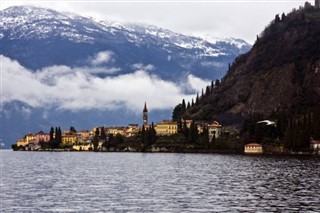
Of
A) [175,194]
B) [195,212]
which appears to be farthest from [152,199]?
[195,212]

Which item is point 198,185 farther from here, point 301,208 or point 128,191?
point 301,208

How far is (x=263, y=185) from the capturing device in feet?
343

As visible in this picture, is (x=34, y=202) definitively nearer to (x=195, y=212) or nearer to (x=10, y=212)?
(x=10, y=212)

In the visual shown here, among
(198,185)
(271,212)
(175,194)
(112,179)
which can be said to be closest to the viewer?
(271,212)

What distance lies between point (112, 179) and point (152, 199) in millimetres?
34104

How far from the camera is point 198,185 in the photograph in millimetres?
105875

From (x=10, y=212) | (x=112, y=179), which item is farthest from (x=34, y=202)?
(x=112, y=179)

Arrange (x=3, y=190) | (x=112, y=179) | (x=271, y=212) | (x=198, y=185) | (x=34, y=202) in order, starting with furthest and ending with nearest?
(x=112, y=179) → (x=198, y=185) → (x=3, y=190) → (x=34, y=202) → (x=271, y=212)

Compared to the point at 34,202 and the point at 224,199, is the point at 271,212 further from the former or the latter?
the point at 34,202

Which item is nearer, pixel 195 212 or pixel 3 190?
pixel 195 212

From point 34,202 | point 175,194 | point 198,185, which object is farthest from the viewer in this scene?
point 198,185

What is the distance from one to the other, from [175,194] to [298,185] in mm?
22623

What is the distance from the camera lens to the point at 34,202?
8400cm

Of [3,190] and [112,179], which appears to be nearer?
[3,190]
